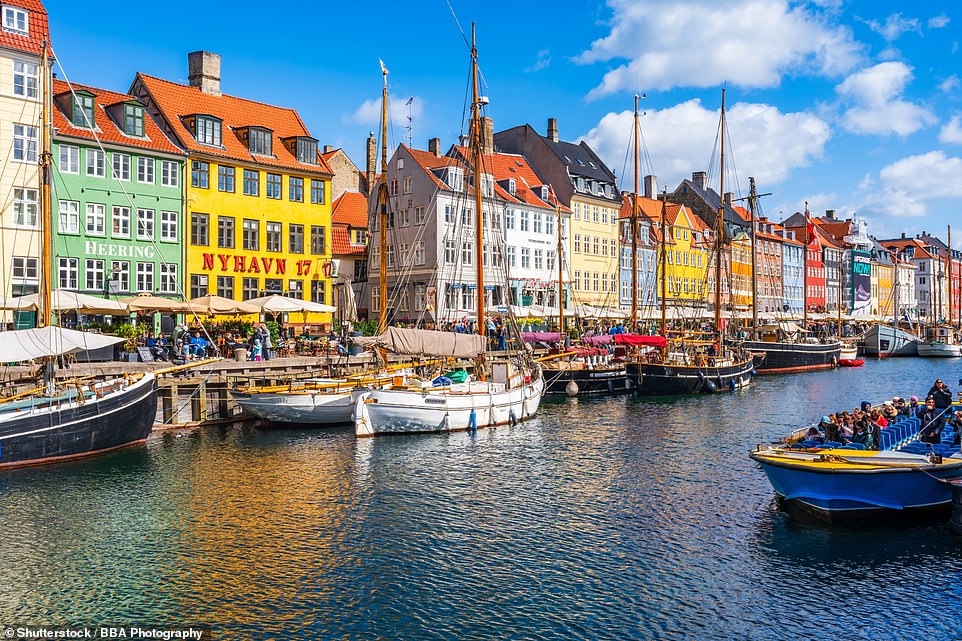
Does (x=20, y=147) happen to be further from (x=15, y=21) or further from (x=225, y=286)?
(x=225, y=286)

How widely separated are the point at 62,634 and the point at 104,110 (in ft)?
135

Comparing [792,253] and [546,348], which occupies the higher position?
[792,253]

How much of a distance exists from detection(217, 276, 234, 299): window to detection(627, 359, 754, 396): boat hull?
81.2ft

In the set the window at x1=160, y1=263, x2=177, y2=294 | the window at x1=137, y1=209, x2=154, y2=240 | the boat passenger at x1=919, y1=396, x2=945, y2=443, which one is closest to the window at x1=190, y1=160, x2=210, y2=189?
the window at x1=137, y1=209, x2=154, y2=240

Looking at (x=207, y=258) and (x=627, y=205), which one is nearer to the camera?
(x=207, y=258)

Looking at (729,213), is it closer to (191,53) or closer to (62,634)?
(191,53)

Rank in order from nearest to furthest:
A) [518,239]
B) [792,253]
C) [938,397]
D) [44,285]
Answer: [938,397]
[44,285]
[518,239]
[792,253]

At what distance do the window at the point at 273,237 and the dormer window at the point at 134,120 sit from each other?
9.46 m

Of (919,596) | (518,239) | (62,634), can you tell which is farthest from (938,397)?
(518,239)

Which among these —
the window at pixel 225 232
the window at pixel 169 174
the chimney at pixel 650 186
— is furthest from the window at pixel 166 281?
the chimney at pixel 650 186

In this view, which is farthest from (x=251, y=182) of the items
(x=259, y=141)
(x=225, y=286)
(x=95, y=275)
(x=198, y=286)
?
(x=95, y=275)

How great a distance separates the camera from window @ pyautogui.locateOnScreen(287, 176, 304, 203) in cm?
5569

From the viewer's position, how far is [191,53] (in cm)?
5756

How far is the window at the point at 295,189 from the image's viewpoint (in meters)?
55.7
